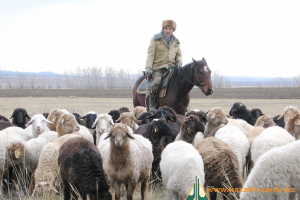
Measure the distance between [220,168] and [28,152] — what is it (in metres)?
3.81

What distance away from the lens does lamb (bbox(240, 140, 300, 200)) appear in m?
4.71

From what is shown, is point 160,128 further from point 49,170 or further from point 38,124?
point 38,124

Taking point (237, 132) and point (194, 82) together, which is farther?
point (194, 82)

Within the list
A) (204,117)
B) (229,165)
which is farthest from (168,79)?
(229,165)

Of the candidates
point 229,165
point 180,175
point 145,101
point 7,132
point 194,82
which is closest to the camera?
point 180,175

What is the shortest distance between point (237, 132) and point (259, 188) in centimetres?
303

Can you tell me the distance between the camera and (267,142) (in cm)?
705

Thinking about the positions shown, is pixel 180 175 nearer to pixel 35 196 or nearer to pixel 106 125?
pixel 35 196

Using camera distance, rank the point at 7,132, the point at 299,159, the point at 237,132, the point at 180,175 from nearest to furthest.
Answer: the point at 299,159, the point at 180,175, the point at 237,132, the point at 7,132

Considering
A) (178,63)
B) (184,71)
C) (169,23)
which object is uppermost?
(169,23)

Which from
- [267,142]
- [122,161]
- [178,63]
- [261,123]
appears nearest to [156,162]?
[122,161]

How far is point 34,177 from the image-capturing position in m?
7.24

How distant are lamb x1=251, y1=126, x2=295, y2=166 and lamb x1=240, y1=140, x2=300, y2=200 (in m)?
2.06

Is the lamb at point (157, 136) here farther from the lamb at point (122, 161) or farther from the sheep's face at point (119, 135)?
the sheep's face at point (119, 135)
